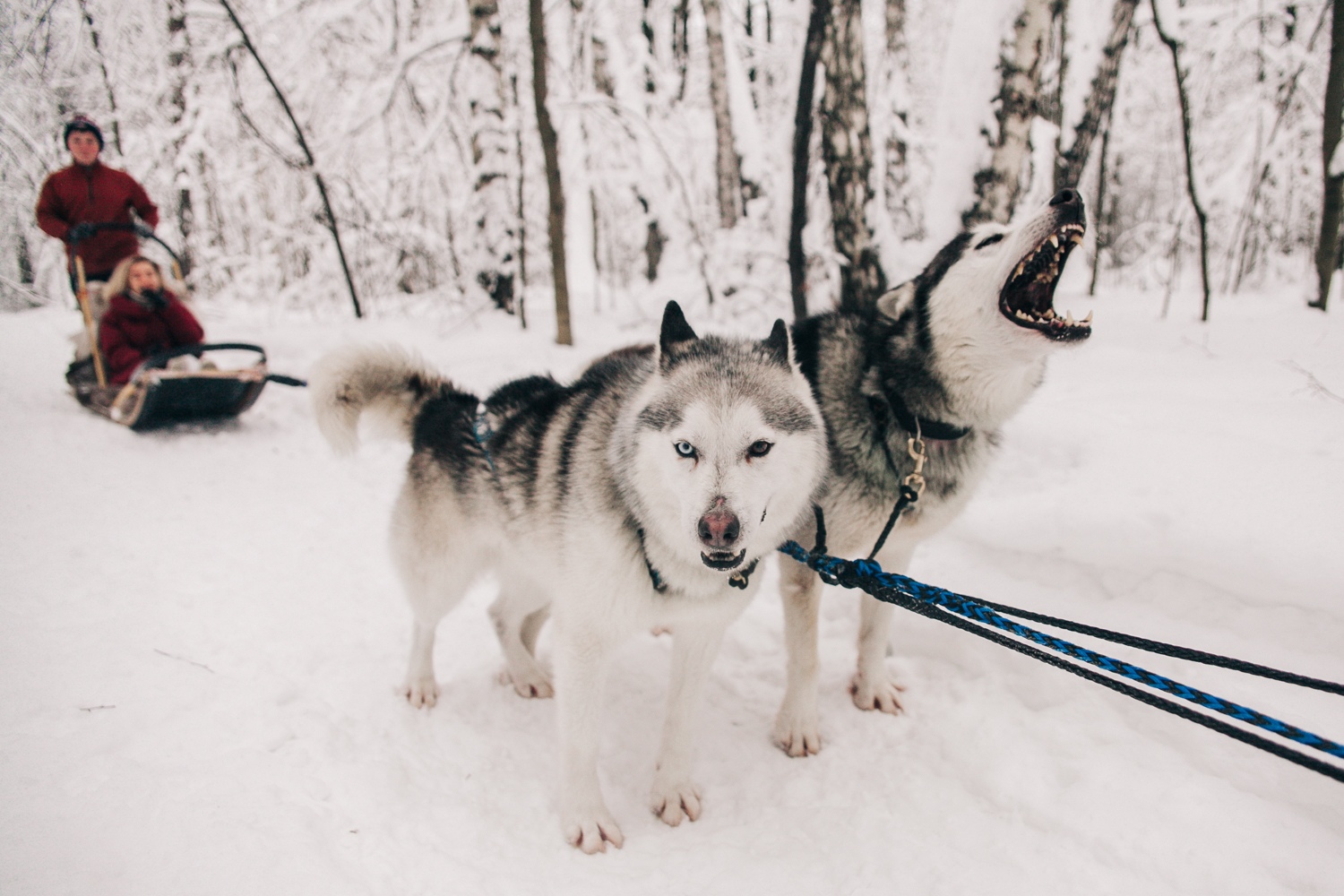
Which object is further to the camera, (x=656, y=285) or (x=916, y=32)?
(x=916, y=32)

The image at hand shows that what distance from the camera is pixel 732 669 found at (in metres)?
2.94

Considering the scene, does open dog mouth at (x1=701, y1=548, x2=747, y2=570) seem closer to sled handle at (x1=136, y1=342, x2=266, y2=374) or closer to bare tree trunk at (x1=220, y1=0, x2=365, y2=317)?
sled handle at (x1=136, y1=342, x2=266, y2=374)

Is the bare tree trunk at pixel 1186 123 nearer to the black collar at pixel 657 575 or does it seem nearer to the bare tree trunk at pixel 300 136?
the black collar at pixel 657 575

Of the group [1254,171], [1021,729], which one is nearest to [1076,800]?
[1021,729]

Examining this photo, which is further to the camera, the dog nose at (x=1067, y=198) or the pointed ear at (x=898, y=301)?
the pointed ear at (x=898, y=301)

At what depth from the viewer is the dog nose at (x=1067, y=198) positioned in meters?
1.84

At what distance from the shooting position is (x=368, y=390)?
101 inches

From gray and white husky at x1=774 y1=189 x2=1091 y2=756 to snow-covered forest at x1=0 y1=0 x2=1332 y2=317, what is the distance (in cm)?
282

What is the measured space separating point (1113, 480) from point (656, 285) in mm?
6814

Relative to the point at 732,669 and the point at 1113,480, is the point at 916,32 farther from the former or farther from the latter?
the point at 732,669

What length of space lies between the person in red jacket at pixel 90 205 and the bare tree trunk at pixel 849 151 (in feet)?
19.2

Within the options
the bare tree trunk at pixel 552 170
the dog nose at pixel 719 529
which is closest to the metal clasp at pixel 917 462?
the dog nose at pixel 719 529

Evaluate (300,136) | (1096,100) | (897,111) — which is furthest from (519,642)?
(897,111)

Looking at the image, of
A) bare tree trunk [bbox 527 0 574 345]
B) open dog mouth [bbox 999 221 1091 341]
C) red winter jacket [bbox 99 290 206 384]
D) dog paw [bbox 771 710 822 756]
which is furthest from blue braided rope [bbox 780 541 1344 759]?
red winter jacket [bbox 99 290 206 384]
